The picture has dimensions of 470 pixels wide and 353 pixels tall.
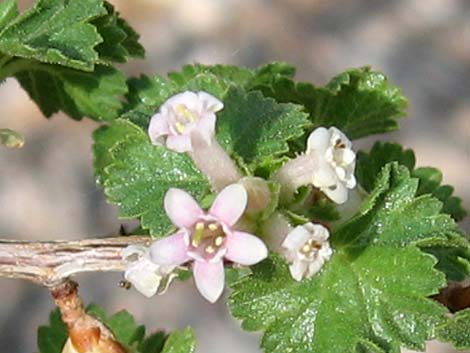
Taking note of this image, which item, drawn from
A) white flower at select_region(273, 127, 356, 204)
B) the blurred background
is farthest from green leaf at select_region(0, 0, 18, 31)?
the blurred background

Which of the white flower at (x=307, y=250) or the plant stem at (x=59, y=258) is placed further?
the plant stem at (x=59, y=258)

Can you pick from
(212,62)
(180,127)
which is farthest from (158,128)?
(212,62)

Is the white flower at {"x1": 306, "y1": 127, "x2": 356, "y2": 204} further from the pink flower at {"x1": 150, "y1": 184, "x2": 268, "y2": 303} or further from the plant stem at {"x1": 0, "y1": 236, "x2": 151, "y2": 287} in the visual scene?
the plant stem at {"x1": 0, "y1": 236, "x2": 151, "y2": 287}

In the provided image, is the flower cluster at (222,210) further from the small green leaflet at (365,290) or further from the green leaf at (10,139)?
the green leaf at (10,139)

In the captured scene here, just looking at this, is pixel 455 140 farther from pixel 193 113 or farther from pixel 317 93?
pixel 193 113

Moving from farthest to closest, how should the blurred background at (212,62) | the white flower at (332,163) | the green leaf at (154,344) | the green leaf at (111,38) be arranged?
the blurred background at (212,62) < the green leaf at (154,344) < the green leaf at (111,38) < the white flower at (332,163)

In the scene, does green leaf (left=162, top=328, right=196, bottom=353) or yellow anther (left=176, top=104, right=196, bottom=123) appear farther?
green leaf (left=162, top=328, right=196, bottom=353)

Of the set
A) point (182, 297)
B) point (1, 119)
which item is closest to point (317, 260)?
Answer: point (182, 297)

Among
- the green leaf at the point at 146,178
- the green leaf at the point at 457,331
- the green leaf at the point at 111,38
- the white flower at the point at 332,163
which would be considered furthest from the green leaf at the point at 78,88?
the green leaf at the point at 457,331
